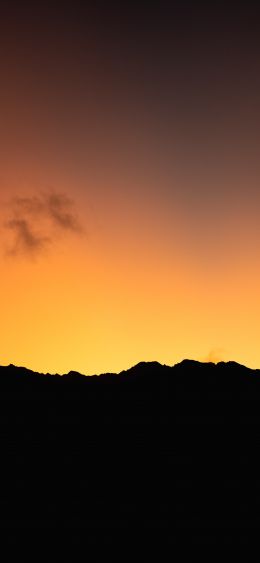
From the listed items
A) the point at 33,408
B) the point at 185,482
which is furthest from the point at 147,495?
the point at 33,408

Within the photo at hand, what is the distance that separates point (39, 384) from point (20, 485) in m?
13.8

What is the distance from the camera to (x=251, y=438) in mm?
49375

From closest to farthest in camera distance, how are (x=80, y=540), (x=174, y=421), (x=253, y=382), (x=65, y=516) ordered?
(x=80, y=540) < (x=65, y=516) < (x=174, y=421) < (x=253, y=382)

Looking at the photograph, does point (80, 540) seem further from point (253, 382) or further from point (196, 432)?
point (253, 382)

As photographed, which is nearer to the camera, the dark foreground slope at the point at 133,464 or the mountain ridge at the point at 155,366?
the dark foreground slope at the point at 133,464

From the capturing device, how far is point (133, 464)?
4728cm

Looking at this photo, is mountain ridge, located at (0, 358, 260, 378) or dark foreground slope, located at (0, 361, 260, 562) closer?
dark foreground slope, located at (0, 361, 260, 562)

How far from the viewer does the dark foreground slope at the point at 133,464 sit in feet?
128

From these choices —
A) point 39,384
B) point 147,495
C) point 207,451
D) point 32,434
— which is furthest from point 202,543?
point 39,384

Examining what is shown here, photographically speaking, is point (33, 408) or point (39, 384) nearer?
point (33, 408)

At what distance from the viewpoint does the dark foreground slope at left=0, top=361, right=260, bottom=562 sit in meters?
38.9

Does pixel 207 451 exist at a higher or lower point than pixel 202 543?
higher

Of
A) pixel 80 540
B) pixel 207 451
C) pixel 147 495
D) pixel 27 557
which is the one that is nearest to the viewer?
pixel 27 557

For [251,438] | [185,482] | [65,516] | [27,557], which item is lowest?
[27,557]
